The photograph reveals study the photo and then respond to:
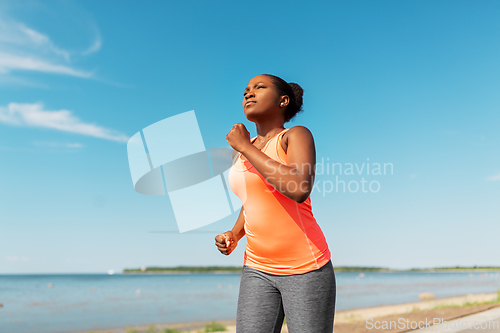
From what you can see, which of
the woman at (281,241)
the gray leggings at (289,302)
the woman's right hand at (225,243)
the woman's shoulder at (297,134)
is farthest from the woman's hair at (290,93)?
the gray leggings at (289,302)

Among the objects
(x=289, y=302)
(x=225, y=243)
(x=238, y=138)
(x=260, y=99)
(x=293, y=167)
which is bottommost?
(x=289, y=302)

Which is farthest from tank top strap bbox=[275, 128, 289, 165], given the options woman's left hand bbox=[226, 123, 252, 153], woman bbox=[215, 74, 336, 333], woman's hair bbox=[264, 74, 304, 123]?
woman's hair bbox=[264, 74, 304, 123]

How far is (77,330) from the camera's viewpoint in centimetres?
1334

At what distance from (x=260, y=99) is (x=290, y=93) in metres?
0.23

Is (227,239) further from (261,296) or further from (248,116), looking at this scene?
(248,116)

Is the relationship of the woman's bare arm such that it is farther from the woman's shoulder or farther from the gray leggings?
the gray leggings

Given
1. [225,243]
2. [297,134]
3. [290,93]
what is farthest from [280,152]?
[225,243]

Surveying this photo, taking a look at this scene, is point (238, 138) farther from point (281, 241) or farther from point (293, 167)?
point (281, 241)

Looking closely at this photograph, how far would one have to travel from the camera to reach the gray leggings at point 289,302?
4.79 ft

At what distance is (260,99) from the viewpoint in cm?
171

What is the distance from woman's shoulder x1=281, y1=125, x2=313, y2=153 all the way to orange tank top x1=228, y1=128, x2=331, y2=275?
0.02 meters

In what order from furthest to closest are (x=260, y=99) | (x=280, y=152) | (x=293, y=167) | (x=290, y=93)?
(x=290, y=93) → (x=260, y=99) → (x=280, y=152) → (x=293, y=167)

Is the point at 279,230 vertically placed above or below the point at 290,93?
below

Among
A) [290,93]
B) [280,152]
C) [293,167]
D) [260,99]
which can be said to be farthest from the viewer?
[290,93]
